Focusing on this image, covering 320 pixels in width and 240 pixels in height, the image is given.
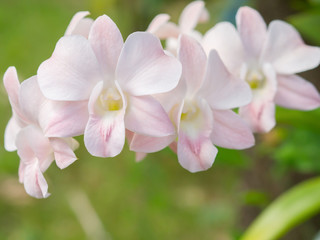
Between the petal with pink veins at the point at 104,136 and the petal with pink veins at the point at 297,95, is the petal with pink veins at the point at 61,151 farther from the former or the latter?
the petal with pink veins at the point at 297,95

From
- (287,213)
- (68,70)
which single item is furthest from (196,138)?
(287,213)

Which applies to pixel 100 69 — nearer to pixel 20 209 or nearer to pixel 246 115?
pixel 246 115

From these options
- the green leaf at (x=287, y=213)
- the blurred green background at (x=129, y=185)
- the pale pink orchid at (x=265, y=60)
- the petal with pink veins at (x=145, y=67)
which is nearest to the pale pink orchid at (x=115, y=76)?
the petal with pink veins at (x=145, y=67)

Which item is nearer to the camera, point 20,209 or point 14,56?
point 20,209

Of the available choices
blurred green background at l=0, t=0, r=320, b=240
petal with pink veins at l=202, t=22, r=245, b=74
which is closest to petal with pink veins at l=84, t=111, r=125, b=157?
petal with pink veins at l=202, t=22, r=245, b=74

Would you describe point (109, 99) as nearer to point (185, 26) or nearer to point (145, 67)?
point (145, 67)

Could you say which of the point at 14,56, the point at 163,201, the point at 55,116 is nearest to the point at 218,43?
the point at 55,116

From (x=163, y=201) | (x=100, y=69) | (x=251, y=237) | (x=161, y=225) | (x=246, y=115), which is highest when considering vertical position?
(x=100, y=69)

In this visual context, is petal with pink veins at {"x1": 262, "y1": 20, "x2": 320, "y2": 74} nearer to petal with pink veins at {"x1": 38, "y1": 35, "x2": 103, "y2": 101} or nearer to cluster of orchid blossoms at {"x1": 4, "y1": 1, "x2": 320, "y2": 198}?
cluster of orchid blossoms at {"x1": 4, "y1": 1, "x2": 320, "y2": 198}

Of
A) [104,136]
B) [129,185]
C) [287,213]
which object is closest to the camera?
[104,136]
